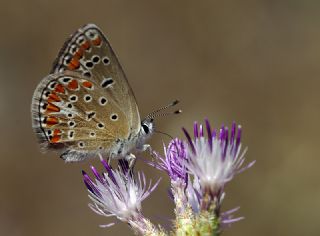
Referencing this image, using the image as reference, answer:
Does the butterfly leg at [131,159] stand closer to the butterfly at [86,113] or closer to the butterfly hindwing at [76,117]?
the butterfly at [86,113]

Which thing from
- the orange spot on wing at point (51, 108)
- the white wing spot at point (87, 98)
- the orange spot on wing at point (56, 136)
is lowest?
the orange spot on wing at point (56, 136)

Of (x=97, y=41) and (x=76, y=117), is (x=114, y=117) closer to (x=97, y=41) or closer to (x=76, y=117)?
(x=76, y=117)

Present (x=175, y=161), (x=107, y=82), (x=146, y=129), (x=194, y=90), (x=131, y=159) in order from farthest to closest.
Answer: (x=194, y=90), (x=146, y=129), (x=107, y=82), (x=131, y=159), (x=175, y=161)

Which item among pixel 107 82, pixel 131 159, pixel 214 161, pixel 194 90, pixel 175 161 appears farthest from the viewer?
pixel 194 90

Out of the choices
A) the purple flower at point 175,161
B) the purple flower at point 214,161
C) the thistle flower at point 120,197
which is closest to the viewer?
the purple flower at point 214,161

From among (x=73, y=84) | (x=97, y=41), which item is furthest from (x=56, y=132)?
(x=97, y=41)

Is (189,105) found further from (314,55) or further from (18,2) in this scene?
(18,2)

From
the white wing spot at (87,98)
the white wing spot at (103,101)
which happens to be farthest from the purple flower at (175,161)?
the white wing spot at (87,98)

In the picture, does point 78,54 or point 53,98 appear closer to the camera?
point 78,54
